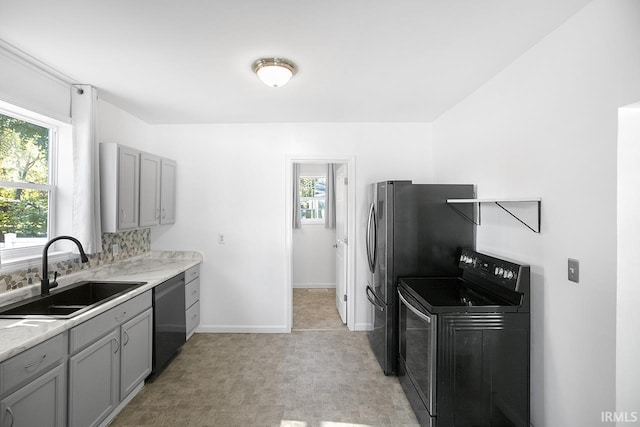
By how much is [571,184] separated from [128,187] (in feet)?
10.8

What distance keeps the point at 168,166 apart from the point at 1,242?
1620mm

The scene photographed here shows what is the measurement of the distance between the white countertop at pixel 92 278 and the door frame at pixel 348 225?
42.2 inches

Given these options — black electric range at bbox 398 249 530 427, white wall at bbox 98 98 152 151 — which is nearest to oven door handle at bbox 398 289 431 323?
black electric range at bbox 398 249 530 427

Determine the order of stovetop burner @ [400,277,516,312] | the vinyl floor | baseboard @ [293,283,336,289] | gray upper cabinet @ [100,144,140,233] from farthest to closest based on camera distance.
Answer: baseboard @ [293,283,336,289] < gray upper cabinet @ [100,144,140,233] < the vinyl floor < stovetop burner @ [400,277,516,312]

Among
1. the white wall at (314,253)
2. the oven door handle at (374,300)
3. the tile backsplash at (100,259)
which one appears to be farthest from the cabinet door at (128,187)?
the white wall at (314,253)

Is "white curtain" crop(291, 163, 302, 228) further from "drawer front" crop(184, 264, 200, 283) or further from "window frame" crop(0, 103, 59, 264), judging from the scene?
"window frame" crop(0, 103, 59, 264)

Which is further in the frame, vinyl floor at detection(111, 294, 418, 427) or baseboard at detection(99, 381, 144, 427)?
vinyl floor at detection(111, 294, 418, 427)

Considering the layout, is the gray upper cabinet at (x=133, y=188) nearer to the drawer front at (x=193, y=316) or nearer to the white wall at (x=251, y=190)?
the white wall at (x=251, y=190)

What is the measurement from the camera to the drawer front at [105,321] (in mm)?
1774

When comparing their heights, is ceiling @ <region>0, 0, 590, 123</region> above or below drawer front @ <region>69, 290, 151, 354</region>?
above

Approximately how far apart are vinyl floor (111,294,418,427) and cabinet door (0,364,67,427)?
2.18 ft

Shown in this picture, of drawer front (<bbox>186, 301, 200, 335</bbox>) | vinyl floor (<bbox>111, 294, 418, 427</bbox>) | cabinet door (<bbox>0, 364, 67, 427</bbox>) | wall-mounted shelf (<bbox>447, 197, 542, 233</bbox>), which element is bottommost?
vinyl floor (<bbox>111, 294, 418, 427</bbox>)

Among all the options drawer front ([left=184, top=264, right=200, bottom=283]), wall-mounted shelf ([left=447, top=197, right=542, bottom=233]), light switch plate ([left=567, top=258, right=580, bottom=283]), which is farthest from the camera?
drawer front ([left=184, top=264, right=200, bottom=283])

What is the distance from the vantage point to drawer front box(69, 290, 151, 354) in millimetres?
1774
